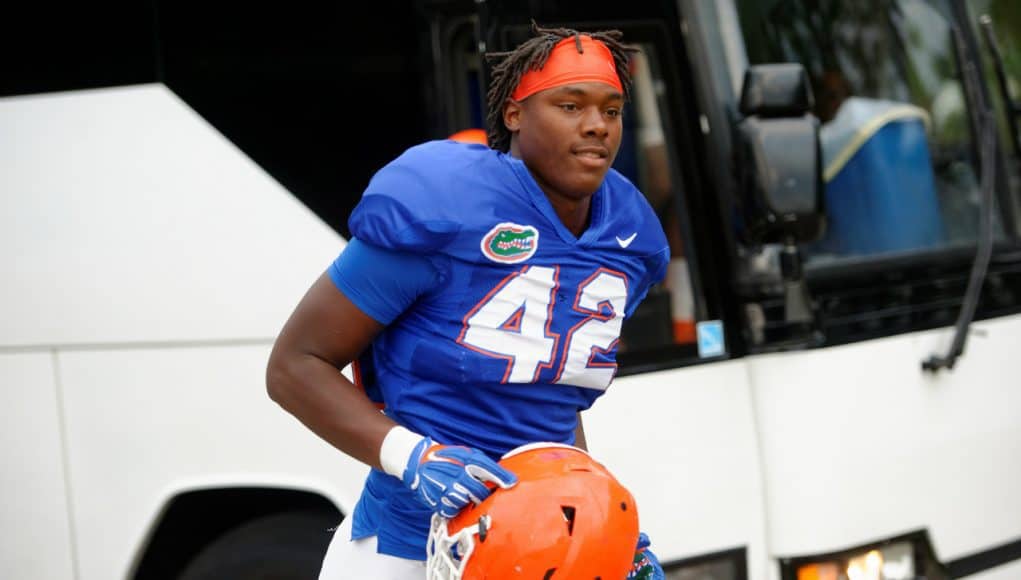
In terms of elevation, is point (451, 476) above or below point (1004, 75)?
below

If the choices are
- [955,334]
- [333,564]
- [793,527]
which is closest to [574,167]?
[333,564]

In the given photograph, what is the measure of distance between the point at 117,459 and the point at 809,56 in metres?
2.61

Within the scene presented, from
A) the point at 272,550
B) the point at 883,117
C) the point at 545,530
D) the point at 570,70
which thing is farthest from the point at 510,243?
the point at 883,117

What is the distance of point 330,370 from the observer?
2314mm

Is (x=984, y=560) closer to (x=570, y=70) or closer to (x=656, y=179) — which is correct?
(x=656, y=179)

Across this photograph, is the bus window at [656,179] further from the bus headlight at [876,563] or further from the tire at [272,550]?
the tire at [272,550]

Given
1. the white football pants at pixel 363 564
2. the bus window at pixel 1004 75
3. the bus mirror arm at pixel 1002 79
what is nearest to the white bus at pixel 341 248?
the bus window at pixel 1004 75

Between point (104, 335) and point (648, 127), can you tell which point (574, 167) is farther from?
point (104, 335)

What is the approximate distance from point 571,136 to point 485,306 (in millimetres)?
366

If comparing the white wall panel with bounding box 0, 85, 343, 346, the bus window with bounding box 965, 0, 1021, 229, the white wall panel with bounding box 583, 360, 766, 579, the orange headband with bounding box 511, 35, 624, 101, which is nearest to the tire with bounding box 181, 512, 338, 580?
the white wall panel with bounding box 0, 85, 343, 346

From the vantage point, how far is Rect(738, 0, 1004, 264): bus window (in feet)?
13.0

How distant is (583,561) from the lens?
210cm

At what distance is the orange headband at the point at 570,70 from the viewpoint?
234cm

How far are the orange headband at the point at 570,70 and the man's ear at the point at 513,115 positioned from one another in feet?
0.09
